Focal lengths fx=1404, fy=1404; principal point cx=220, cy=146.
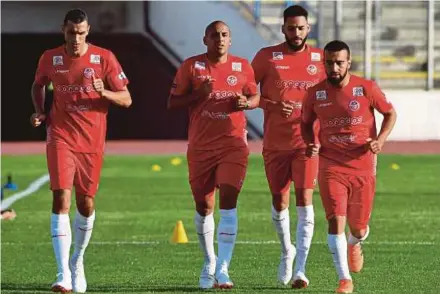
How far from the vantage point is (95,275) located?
12086 millimetres

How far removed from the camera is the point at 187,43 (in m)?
34.3

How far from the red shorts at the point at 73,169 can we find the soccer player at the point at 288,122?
57.5 inches

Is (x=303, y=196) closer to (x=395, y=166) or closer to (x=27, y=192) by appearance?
(x=27, y=192)

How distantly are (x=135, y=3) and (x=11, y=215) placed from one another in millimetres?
16484

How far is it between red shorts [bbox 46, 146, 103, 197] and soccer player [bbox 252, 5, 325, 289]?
4.79 ft

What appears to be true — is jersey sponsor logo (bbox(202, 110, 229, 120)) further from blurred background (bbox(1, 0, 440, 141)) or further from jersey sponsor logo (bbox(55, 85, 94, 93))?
blurred background (bbox(1, 0, 440, 141))

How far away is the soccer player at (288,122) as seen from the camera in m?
11.4

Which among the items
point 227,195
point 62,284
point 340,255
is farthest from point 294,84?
point 62,284

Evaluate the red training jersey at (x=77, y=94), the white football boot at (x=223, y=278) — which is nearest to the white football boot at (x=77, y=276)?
the red training jersey at (x=77, y=94)

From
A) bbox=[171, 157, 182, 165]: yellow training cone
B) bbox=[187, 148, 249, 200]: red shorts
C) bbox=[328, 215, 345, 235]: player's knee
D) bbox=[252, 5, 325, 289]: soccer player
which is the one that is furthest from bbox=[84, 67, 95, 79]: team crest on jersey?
bbox=[171, 157, 182, 165]: yellow training cone

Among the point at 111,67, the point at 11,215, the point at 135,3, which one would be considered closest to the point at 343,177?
the point at 111,67

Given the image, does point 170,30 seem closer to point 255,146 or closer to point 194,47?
point 194,47

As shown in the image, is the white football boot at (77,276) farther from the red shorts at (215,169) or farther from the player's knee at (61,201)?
the red shorts at (215,169)

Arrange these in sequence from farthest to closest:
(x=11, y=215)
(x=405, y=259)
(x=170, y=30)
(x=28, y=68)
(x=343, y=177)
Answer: (x=28, y=68), (x=170, y=30), (x=11, y=215), (x=405, y=259), (x=343, y=177)
